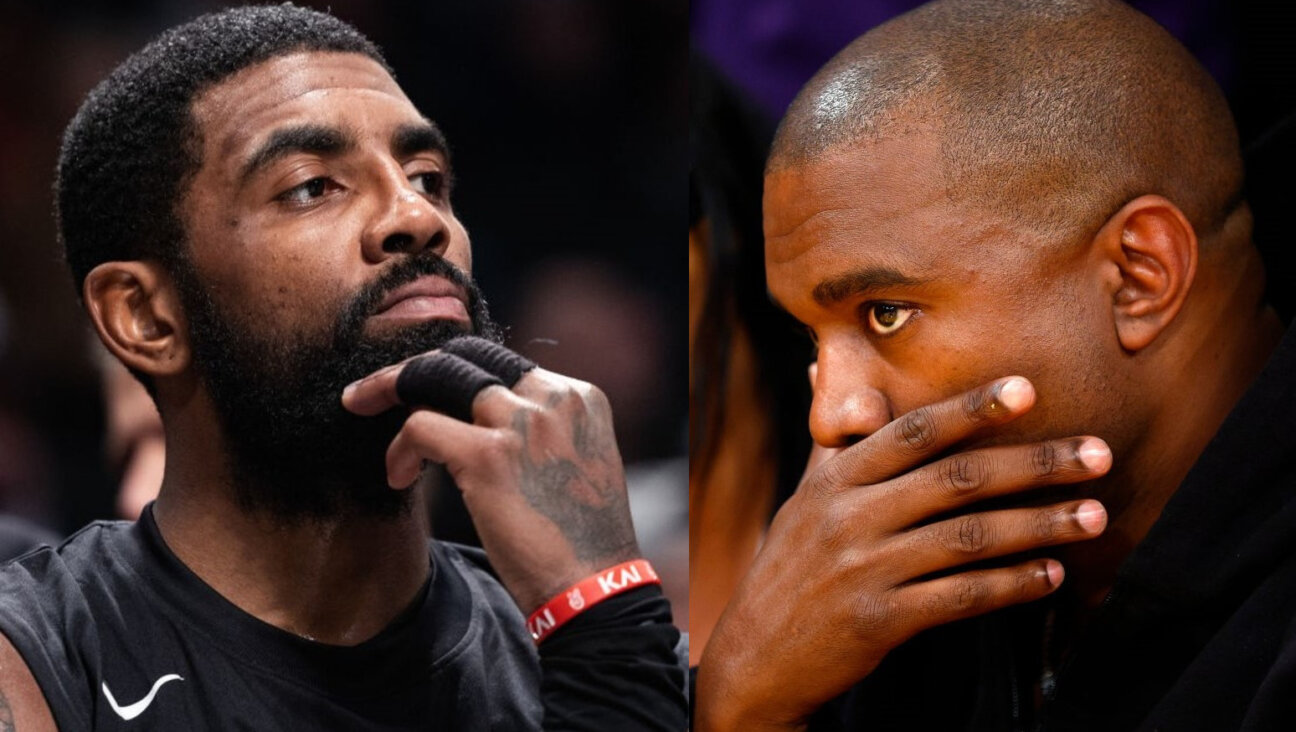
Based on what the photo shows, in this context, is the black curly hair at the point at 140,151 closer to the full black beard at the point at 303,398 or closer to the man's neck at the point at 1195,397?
the full black beard at the point at 303,398

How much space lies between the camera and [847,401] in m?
1.81

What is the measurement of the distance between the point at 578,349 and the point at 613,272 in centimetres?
15

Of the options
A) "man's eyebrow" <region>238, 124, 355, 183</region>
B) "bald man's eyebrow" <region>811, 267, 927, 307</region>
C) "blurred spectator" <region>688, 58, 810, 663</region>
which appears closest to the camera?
"man's eyebrow" <region>238, 124, 355, 183</region>

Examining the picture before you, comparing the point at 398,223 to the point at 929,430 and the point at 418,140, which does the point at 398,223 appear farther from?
the point at 929,430

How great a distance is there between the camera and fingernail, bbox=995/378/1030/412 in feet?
5.36

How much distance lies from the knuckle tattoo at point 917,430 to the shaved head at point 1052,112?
28 centimetres

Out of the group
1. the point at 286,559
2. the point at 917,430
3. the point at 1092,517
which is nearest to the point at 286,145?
the point at 286,559

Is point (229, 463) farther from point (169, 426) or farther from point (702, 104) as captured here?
point (702, 104)

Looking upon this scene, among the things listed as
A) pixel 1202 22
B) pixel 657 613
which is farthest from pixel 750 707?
pixel 1202 22

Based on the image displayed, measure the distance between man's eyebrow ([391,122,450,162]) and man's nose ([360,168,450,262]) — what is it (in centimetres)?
3

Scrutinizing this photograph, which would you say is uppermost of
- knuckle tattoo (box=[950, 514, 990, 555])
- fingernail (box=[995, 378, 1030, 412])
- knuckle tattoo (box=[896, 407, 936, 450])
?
fingernail (box=[995, 378, 1030, 412])

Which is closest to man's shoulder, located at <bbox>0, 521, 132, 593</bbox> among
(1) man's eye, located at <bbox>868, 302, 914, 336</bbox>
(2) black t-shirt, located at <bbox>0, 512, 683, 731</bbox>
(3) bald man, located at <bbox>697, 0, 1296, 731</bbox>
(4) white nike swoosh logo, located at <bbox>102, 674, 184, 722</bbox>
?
(2) black t-shirt, located at <bbox>0, 512, 683, 731</bbox>

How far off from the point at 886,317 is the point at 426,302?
2.00 feet

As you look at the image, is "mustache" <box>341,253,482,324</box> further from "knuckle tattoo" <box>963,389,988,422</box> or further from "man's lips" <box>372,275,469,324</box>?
"knuckle tattoo" <box>963,389,988,422</box>
